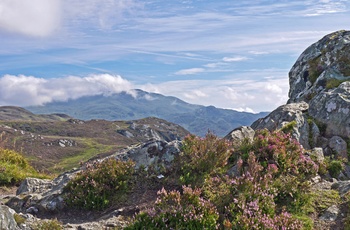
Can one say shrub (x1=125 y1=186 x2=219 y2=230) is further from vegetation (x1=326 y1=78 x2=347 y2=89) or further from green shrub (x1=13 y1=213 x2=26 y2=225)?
vegetation (x1=326 y1=78 x2=347 y2=89)

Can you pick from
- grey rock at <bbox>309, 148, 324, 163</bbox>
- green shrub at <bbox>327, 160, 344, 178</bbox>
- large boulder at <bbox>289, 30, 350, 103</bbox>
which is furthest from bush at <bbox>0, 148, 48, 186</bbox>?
large boulder at <bbox>289, 30, 350, 103</bbox>

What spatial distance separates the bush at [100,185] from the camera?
11148mm

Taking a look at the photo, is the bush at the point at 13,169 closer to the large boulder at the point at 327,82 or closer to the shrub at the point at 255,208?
the shrub at the point at 255,208

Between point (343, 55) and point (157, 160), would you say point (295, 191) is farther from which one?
point (343, 55)

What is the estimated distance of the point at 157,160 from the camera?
12453 mm

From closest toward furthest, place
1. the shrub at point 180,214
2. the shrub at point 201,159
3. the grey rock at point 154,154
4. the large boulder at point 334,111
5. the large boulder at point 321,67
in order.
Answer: the shrub at point 180,214 → the shrub at point 201,159 → the grey rock at point 154,154 → the large boulder at point 334,111 → the large boulder at point 321,67

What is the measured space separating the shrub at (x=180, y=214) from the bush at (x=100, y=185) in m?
2.53

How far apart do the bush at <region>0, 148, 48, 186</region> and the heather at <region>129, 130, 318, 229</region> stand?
31.7 feet

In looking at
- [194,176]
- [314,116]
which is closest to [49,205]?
[194,176]

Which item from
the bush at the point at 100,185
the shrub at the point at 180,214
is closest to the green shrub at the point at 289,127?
the bush at the point at 100,185

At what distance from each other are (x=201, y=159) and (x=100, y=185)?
10.9 feet

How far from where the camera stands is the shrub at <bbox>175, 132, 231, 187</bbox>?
35.6ft

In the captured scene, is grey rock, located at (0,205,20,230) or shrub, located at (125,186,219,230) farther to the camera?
shrub, located at (125,186,219,230)

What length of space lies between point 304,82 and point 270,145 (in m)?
16.2
